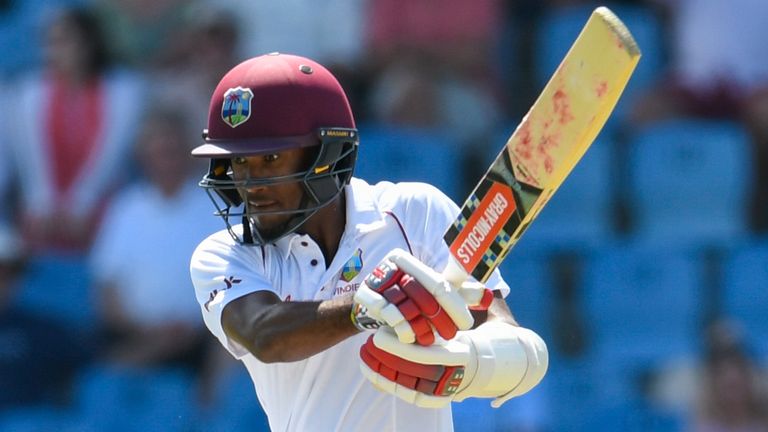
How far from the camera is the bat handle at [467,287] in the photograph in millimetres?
2623

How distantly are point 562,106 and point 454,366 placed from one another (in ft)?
1.67

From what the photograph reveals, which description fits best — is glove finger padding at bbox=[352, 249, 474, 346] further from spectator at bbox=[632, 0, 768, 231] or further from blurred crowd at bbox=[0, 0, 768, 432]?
spectator at bbox=[632, 0, 768, 231]

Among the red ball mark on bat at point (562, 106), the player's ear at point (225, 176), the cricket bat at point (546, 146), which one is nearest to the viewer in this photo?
the cricket bat at point (546, 146)

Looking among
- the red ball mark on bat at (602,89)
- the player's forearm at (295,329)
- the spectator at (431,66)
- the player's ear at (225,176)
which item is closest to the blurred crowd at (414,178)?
the spectator at (431,66)

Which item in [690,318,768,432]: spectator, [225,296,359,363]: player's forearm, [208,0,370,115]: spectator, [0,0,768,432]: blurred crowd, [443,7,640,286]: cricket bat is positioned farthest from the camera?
[208,0,370,115]: spectator

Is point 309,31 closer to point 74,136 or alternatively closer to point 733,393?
point 74,136

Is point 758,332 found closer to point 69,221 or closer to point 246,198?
point 69,221

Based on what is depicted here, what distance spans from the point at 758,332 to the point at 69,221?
9.66 feet

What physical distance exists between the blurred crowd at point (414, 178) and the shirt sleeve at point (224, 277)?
2.67 m

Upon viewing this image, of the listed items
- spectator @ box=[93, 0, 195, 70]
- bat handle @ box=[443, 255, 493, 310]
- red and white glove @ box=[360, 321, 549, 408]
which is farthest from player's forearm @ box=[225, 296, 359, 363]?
spectator @ box=[93, 0, 195, 70]

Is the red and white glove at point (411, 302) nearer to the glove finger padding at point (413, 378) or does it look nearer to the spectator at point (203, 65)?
the glove finger padding at point (413, 378)

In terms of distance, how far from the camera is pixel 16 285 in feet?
19.9

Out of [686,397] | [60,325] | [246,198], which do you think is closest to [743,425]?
[686,397]

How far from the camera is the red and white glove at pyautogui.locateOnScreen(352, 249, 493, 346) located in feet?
8.34
